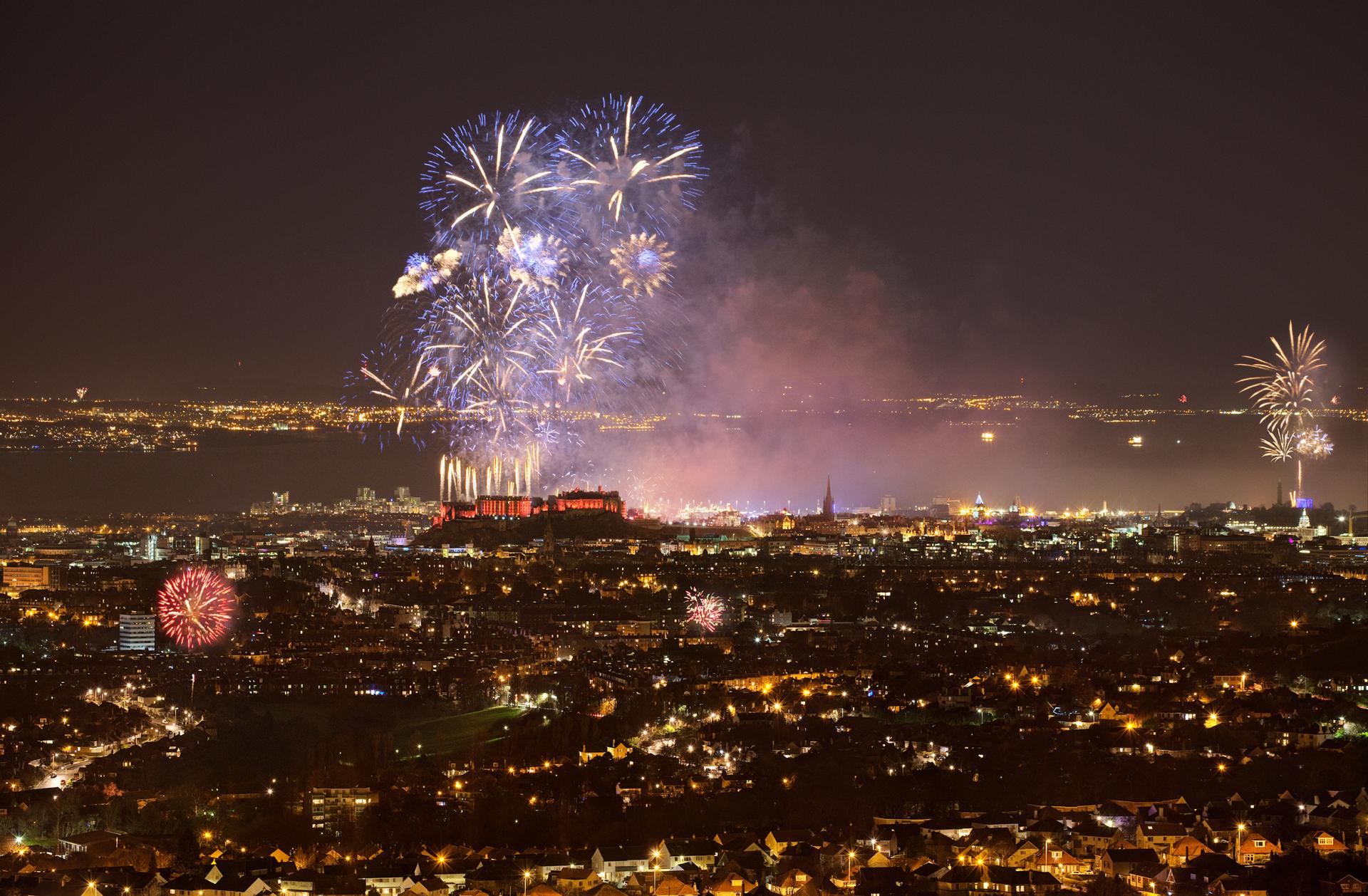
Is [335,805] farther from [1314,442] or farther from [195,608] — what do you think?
[1314,442]

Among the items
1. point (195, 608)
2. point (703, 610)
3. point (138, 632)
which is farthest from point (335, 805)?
point (703, 610)

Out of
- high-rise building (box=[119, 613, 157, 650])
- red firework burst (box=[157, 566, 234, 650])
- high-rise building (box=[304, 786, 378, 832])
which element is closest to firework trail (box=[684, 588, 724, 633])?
red firework burst (box=[157, 566, 234, 650])

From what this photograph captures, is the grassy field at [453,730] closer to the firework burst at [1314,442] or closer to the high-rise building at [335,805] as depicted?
the high-rise building at [335,805]

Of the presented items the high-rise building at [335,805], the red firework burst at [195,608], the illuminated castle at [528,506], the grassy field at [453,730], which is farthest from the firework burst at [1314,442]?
the high-rise building at [335,805]

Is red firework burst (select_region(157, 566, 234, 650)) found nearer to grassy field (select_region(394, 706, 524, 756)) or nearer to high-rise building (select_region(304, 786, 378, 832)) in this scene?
grassy field (select_region(394, 706, 524, 756))

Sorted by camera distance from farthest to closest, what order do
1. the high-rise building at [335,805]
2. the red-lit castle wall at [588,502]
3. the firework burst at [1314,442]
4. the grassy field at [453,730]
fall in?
the red-lit castle wall at [588,502], the firework burst at [1314,442], the grassy field at [453,730], the high-rise building at [335,805]

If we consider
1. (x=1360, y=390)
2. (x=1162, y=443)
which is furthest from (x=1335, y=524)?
(x=1162, y=443)

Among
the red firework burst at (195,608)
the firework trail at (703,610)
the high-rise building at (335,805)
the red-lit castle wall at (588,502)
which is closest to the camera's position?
the high-rise building at (335,805)
